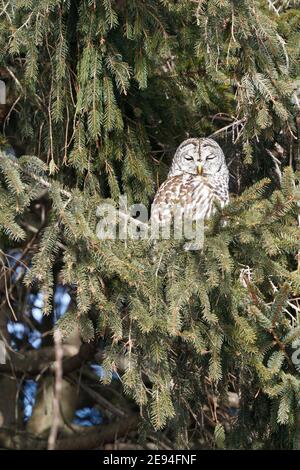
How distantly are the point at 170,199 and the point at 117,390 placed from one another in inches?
94.3

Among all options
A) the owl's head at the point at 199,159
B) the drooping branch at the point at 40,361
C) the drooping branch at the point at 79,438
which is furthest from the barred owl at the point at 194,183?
the drooping branch at the point at 79,438

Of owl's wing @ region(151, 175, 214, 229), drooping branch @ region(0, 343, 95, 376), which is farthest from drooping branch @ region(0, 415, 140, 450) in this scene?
owl's wing @ region(151, 175, 214, 229)

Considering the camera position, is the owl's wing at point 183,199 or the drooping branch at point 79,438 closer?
the owl's wing at point 183,199

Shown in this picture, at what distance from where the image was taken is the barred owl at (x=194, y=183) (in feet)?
19.8

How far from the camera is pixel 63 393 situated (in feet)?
25.7

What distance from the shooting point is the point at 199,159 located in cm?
638

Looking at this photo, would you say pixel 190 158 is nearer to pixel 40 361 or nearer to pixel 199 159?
pixel 199 159

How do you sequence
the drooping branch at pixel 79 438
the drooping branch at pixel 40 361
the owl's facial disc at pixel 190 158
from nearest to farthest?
the owl's facial disc at pixel 190 158, the drooping branch at pixel 79 438, the drooping branch at pixel 40 361

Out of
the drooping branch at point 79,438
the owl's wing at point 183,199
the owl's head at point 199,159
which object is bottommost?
the drooping branch at point 79,438

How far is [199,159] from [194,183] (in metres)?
0.16

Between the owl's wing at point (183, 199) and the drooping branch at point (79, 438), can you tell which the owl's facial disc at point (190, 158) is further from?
the drooping branch at point (79, 438)

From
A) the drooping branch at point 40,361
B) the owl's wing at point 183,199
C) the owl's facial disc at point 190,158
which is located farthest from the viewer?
the drooping branch at point 40,361

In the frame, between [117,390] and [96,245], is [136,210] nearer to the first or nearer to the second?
[96,245]

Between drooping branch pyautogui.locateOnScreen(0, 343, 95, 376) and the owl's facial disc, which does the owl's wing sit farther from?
drooping branch pyautogui.locateOnScreen(0, 343, 95, 376)
